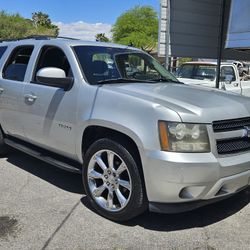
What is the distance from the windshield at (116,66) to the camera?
4836 millimetres

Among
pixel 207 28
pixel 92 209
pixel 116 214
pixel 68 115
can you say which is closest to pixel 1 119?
pixel 68 115

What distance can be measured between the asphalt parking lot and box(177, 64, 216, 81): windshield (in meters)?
7.32

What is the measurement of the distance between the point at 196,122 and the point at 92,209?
1618mm

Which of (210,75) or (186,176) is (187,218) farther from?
(210,75)

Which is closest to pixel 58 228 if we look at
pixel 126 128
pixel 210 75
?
pixel 126 128

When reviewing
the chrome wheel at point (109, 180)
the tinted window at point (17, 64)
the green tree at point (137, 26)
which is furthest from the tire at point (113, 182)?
the green tree at point (137, 26)

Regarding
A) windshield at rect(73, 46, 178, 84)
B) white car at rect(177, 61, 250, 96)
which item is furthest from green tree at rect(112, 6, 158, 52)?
windshield at rect(73, 46, 178, 84)

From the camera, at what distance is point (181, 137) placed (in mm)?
3723

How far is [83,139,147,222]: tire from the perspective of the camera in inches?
156

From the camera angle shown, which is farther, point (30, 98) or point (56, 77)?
point (30, 98)

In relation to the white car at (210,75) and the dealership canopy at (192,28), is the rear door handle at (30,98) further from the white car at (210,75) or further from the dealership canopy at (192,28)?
the white car at (210,75)

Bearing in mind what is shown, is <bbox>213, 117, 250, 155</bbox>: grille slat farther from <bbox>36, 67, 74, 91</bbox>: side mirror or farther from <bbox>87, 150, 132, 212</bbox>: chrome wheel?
<bbox>36, 67, 74, 91</bbox>: side mirror

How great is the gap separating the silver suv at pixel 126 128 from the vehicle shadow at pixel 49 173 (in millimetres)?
454

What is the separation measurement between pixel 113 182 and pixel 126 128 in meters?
0.65
